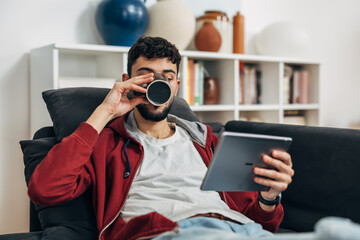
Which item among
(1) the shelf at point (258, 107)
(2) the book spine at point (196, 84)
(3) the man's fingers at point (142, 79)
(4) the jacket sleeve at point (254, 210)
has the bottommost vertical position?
(4) the jacket sleeve at point (254, 210)

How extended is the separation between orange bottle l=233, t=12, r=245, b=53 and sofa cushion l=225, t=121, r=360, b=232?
131 centimetres

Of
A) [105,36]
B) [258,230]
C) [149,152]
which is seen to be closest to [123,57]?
[105,36]

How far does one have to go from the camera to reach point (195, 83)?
8.57 feet

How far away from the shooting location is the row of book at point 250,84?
2861 millimetres

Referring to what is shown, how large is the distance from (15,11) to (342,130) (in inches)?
68.1

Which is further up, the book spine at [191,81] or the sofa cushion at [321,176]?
the book spine at [191,81]

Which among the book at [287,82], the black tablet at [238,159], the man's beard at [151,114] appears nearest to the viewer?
the black tablet at [238,159]

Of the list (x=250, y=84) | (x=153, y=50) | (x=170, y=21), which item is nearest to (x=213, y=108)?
(x=250, y=84)

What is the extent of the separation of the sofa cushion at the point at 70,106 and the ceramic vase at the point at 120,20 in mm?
698

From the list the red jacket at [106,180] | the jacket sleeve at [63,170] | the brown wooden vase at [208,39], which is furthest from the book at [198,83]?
the jacket sleeve at [63,170]

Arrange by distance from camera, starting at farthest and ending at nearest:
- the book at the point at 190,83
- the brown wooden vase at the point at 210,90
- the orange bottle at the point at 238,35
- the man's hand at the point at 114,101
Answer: the orange bottle at the point at 238,35, the brown wooden vase at the point at 210,90, the book at the point at 190,83, the man's hand at the point at 114,101

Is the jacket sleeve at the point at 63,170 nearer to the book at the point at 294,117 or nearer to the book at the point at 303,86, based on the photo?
the book at the point at 294,117

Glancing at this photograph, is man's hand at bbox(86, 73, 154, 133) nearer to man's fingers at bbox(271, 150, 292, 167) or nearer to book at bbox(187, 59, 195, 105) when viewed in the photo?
man's fingers at bbox(271, 150, 292, 167)

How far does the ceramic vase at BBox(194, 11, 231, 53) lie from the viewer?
2.64 metres
